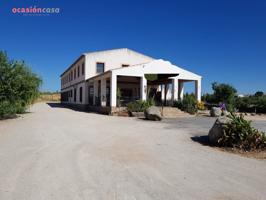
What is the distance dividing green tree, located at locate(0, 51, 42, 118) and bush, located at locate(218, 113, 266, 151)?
1314cm

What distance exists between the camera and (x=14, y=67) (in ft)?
51.9

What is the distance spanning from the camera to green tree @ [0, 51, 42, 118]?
15.3 m

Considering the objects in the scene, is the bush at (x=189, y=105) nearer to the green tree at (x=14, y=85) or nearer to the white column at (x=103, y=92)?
the white column at (x=103, y=92)

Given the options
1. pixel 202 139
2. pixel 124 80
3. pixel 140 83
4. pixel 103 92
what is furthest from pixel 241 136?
pixel 124 80

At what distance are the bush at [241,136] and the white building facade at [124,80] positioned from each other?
13.5m

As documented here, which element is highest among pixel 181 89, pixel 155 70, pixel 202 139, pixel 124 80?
pixel 155 70

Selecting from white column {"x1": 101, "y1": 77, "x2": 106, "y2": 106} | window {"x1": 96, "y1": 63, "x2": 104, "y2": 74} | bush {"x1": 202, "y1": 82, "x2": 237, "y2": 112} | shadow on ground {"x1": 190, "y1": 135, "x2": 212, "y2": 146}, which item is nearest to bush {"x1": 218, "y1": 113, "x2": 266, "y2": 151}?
shadow on ground {"x1": 190, "y1": 135, "x2": 212, "y2": 146}

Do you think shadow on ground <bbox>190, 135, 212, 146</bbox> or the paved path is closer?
the paved path

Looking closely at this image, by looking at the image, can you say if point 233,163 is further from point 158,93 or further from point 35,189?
point 158,93

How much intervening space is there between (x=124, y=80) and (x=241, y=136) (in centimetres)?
2039

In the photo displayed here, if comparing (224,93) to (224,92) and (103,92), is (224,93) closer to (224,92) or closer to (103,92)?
(224,92)

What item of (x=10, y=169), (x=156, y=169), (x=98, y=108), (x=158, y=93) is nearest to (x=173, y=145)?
(x=156, y=169)

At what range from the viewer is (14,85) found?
51.4ft

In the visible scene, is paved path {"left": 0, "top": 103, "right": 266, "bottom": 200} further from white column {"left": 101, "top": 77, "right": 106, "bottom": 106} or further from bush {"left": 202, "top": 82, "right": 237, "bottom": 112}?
bush {"left": 202, "top": 82, "right": 237, "bottom": 112}
